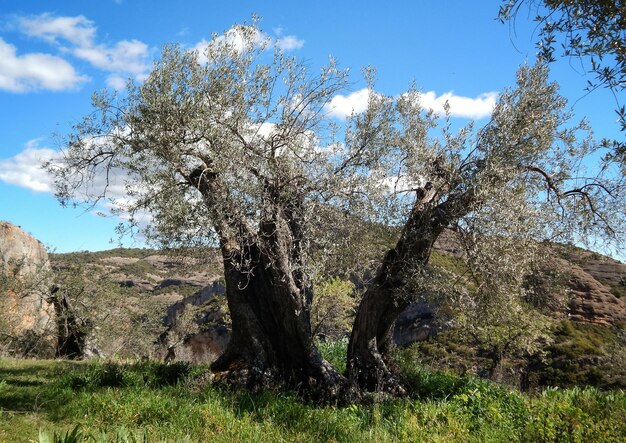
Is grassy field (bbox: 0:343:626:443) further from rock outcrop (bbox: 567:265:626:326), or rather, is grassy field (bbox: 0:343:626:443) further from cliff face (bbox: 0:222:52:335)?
rock outcrop (bbox: 567:265:626:326)

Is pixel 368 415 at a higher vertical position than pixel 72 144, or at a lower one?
lower

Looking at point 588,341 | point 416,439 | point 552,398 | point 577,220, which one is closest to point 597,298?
point 588,341

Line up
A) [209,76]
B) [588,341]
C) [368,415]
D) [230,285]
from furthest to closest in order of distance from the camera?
[588,341]
[230,285]
[209,76]
[368,415]

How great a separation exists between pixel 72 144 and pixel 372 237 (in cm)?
812

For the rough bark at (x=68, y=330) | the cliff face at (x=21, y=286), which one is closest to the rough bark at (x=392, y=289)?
the rough bark at (x=68, y=330)

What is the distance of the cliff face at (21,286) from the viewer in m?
25.8

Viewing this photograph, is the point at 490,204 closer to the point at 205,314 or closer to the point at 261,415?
the point at 261,415

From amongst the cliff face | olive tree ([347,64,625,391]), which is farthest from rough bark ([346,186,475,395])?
the cliff face

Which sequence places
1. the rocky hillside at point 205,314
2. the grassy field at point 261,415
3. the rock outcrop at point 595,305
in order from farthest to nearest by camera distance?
the rock outcrop at point 595,305, the rocky hillside at point 205,314, the grassy field at point 261,415

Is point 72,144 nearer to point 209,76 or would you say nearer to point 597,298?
point 209,76

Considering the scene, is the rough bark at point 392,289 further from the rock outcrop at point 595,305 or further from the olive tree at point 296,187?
the rock outcrop at point 595,305

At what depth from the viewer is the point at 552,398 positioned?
9.71 metres

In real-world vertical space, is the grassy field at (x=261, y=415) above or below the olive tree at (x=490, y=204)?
below

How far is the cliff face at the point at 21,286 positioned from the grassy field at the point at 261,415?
17047mm
